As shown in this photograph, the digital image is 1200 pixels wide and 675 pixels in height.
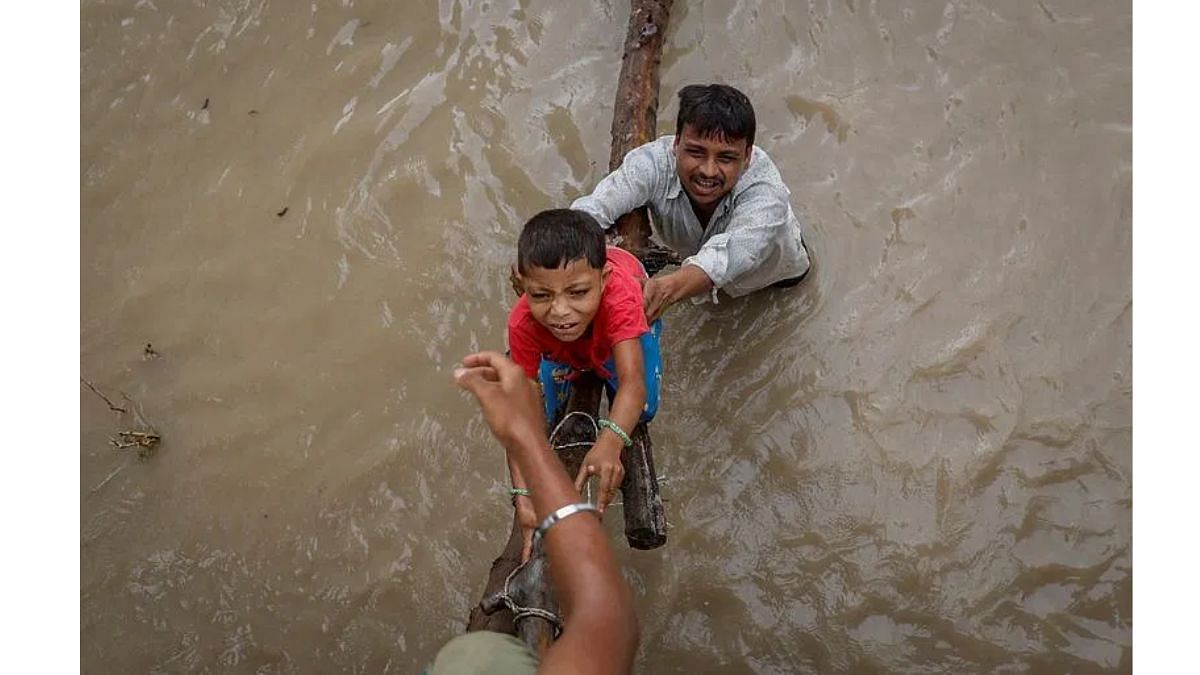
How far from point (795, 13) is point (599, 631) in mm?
3240

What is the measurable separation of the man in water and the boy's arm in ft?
0.94

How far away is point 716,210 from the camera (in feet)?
12.1

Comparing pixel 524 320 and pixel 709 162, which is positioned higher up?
pixel 709 162

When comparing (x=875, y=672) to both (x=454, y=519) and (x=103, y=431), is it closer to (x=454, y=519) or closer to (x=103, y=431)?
(x=454, y=519)

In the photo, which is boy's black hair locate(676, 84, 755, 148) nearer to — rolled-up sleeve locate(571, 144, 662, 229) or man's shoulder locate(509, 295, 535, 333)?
rolled-up sleeve locate(571, 144, 662, 229)

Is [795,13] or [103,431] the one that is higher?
[795,13]

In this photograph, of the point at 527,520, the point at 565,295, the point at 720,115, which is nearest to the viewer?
the point at 527,520

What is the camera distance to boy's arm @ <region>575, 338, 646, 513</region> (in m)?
2.69

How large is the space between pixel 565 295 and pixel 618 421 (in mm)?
340

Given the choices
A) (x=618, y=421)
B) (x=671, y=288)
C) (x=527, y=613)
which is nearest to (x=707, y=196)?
(x=671, y=288)

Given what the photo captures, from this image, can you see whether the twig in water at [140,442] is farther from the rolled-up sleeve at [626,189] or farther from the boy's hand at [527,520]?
the boy's hand at [527,520]

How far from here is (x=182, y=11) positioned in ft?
16.8

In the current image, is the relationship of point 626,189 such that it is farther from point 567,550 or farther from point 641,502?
point 567,550

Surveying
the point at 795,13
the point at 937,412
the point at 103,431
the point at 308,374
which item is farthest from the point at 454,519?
the point at 795,13
